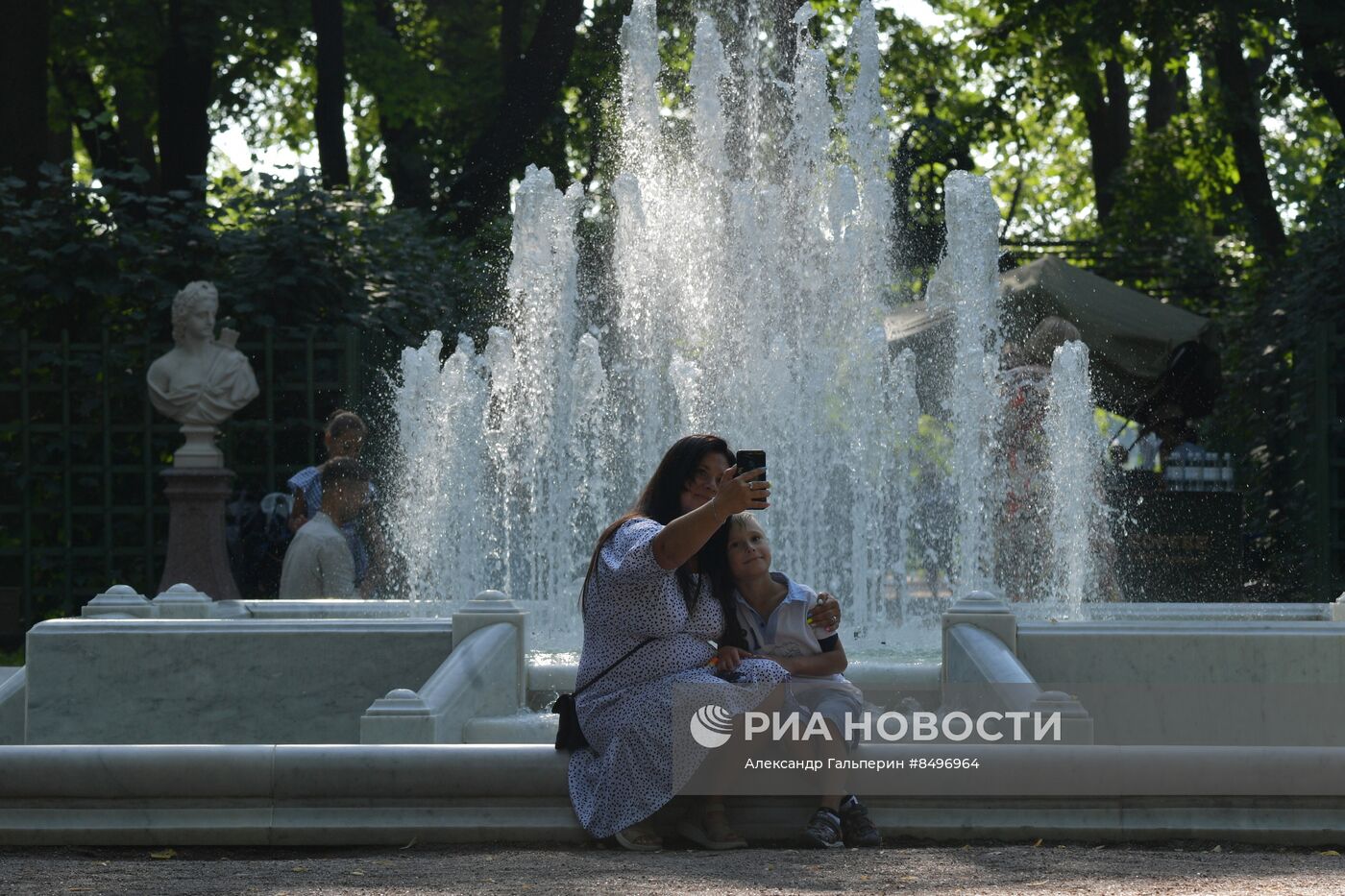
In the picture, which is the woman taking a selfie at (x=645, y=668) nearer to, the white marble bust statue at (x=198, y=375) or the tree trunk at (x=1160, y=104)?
the white marble bust statue at (x=198, y=375)

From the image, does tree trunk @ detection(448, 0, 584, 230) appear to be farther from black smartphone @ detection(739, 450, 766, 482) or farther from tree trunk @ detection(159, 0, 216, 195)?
black smartphone @ detection(739, 450, 766, 482)

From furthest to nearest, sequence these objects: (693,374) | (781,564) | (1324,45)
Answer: (1324,45) → (693,374) → (781,564)

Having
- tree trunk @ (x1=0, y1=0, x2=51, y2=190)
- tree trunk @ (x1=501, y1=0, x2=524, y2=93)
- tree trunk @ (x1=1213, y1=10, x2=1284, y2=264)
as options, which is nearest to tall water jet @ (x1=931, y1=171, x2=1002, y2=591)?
tree trunk @ (x1=1213, y1=10, x2=1284, y2=264)

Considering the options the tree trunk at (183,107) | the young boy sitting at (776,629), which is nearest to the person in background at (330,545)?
the young boy sitting at (776,629)

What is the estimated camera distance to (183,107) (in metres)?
18.5

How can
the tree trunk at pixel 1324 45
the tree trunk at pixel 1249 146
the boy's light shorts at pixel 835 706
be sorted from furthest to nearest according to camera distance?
the tree trunk at pixel 1249 146 < the tree trunk at pixel 1324 45 < the boy's light shorts at pixel 835 706

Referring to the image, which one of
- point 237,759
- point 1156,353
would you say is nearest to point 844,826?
point 237,759

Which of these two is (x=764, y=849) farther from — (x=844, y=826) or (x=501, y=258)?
(x=501, y=258)

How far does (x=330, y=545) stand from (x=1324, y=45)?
30.2 feet

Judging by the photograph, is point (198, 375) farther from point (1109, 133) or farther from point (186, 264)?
point (1109, 133)

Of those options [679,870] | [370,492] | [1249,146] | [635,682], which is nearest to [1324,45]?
[1249,146]

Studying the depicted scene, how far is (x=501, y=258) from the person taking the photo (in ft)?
56.7

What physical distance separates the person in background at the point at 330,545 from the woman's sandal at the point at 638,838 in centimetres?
373

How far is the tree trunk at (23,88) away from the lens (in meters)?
14.6
